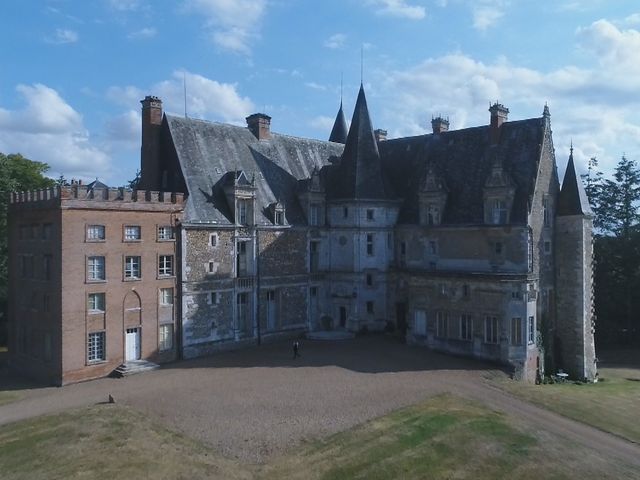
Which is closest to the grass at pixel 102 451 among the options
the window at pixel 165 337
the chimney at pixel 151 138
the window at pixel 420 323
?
the window at pixel 165 337

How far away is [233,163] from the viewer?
38500mm

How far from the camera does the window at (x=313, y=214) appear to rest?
4038cm

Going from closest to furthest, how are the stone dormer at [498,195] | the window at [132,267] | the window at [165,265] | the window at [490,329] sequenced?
the window at [132,267] < the window at [165,265] < the window at [490,329] < the stone dormer at [498,195]

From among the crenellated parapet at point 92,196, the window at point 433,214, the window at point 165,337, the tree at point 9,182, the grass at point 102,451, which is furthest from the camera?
→ the tree at point 9,182

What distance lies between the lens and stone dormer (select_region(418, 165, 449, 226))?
124 feet

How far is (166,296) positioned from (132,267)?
8.58 ft

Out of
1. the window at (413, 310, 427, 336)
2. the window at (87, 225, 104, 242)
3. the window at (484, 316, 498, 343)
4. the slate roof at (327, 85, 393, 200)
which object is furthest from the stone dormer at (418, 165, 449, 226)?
the window at (87, 225, 104, 242)

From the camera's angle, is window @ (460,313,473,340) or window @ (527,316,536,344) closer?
window @ (527,316,536,344)

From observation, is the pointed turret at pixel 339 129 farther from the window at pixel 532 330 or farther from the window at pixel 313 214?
the window at pixel 532 330

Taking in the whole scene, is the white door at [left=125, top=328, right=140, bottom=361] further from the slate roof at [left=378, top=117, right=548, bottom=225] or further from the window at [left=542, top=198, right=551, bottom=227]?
the window at [left=542, top=198, right=551, bottom=227]

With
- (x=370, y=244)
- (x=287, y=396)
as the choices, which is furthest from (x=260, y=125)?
(x=287, y=396)

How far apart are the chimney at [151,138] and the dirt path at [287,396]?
40.3 feet

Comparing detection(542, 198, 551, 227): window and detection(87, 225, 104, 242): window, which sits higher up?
detection(542, 198, 551, 227): window

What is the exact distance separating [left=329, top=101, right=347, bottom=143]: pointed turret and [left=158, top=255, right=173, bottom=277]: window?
30.2m
